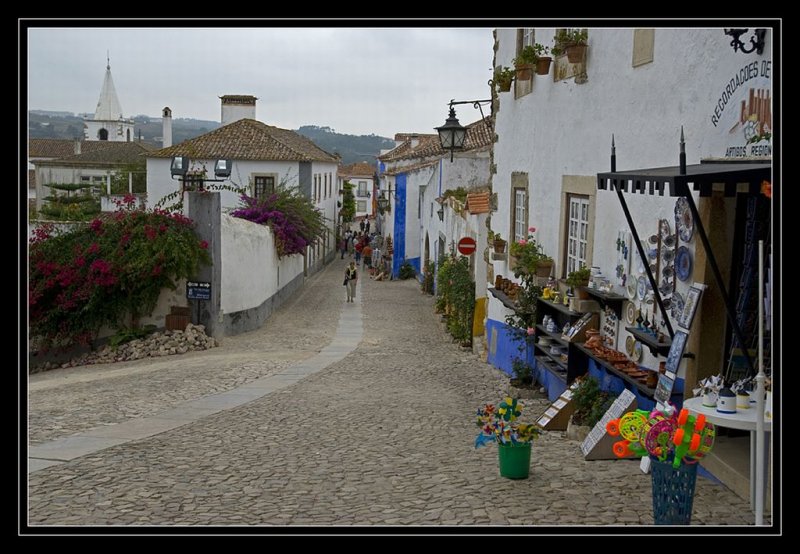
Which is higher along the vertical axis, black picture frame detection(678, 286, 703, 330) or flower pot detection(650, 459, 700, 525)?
black picture frame detection(678, 286, 703, 330)

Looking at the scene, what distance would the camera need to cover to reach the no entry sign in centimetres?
1806

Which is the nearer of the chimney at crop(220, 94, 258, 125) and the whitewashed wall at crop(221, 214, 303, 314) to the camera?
the whitewashed wall at crop(221, 214, 303, 314)

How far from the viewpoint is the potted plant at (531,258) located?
1159 centimetres

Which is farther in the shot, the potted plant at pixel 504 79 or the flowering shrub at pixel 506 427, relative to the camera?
the potted plant at pixel 504 79

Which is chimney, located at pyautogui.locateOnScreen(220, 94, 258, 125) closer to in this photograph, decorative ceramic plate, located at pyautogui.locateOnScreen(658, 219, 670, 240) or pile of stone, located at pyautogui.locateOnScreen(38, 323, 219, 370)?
pile of stone, located at pyautogui.locateOnScreen(38, 323, 219, 370)

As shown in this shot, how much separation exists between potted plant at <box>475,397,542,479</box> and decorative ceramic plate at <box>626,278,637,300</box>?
6.38ft

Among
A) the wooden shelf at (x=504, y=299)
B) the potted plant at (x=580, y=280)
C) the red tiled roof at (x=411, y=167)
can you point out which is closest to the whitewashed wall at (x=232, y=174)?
the red tiled roof at (x=411, y=167)

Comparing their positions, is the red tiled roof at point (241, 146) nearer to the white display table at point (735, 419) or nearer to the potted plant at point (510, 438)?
the potted plant at point (510, 438)

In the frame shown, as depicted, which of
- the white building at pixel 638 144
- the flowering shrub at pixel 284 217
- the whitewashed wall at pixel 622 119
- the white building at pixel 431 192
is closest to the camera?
the white building at pixel 638 144

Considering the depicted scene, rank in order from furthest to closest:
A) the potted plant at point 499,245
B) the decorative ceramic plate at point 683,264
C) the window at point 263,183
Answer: the window at point 263,183, the potted plant at point 499,245, the decorative ceramic plate at point 683,264

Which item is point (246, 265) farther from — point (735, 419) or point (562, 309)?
point (735, 419)

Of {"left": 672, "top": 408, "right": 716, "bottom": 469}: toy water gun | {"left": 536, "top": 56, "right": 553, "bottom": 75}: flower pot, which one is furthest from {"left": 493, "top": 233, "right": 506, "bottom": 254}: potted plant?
{"left": 672, "top": 408, "right": 716, "bottom": 469}: toy water gun

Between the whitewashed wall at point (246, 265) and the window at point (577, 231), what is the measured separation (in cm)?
983
